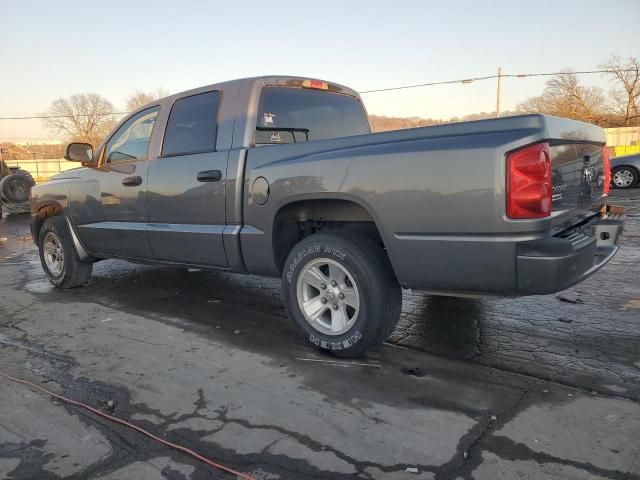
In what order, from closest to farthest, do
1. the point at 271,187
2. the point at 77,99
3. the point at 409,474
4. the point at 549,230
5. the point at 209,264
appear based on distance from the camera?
the point at 409,474 < the point at 549,230 < the point at 271,187 < the point at 209,264 < the point at 77,99

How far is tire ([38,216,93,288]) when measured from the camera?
5645mm

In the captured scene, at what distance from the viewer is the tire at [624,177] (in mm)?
13932

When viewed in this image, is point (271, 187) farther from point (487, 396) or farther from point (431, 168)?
Result: point (487, 396)

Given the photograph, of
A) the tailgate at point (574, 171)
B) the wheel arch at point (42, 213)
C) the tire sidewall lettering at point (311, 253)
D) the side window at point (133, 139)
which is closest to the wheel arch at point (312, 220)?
the tire sidewall lettering at point (311, 253)

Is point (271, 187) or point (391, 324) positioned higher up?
point (271, 187)

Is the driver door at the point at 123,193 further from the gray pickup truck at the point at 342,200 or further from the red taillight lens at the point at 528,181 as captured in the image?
the red taillight lens at the point at 528,181

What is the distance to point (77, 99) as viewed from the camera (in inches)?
2699

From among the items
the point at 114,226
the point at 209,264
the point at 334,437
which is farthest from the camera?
the point at 114,226

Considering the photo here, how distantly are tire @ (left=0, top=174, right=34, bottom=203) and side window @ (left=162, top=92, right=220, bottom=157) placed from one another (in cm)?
1191

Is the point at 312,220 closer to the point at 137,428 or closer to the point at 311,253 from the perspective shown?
the point at 311,253

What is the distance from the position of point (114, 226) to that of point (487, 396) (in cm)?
383

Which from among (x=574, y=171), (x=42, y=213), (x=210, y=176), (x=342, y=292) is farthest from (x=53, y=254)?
(x=574, y=171)

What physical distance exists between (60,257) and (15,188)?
425 inches

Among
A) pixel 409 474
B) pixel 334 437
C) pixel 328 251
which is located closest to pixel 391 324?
pixel 328 251
